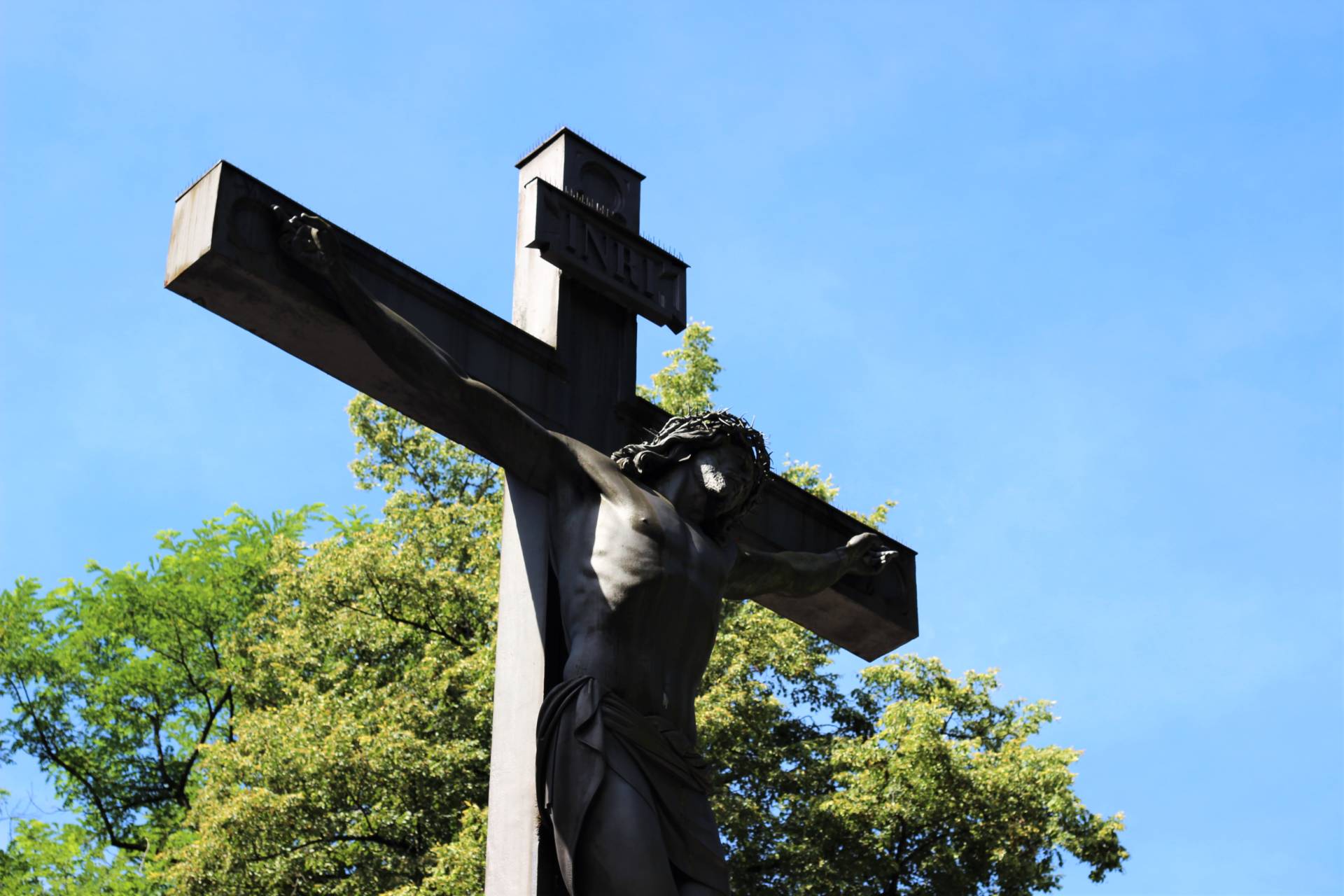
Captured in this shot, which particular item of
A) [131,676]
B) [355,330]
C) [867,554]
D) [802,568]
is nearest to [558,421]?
[355,330]

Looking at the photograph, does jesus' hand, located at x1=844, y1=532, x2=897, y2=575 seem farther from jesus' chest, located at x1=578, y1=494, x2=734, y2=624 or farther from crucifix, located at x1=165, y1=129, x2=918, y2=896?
jesus' chest, located at x1=578, y1=494, x2=734, y2=624

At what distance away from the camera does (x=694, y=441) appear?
604 centimetres

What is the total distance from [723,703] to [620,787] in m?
13.1

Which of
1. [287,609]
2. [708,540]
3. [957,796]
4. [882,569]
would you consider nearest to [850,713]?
[957,796]

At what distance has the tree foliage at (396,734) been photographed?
17.9 m

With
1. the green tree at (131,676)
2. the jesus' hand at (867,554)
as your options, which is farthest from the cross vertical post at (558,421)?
the green tree at (131,676)

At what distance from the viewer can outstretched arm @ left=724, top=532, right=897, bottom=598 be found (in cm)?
629

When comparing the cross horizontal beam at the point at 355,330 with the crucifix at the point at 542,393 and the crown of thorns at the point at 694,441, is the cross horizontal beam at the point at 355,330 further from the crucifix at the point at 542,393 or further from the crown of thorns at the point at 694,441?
the crown of thorns at the point at 694,441

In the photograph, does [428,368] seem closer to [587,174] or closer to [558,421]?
[558,421]

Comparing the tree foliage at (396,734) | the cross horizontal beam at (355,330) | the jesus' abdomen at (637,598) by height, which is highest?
the tree foliage at (396,734)

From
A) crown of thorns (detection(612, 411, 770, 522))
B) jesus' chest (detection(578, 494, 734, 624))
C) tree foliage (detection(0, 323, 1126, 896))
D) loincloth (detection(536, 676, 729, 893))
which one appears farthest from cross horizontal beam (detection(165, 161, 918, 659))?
tree foliage (detection(0, 323, 1126, 896))

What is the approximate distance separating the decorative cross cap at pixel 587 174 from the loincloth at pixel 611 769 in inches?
86.9

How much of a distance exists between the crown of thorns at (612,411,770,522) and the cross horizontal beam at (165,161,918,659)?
349 mm

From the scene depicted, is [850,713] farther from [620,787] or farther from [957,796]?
[620,787]
